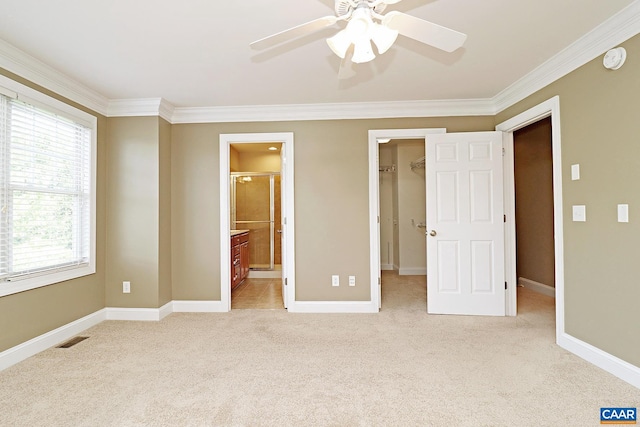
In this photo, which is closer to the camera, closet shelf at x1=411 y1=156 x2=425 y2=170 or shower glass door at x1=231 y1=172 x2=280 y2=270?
closet shelf at x1=411 y1=156 x2=425 y2=170

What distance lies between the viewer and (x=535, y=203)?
Result: 14.8 ft

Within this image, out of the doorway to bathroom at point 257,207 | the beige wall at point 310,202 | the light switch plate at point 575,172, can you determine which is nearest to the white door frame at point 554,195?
the light switch plate at point 575,172

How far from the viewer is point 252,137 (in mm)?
3686

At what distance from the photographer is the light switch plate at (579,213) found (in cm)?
237

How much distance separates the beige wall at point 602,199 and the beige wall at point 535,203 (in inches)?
78.6

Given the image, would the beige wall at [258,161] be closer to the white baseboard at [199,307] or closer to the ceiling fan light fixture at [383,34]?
the white baseboard at [199,307]

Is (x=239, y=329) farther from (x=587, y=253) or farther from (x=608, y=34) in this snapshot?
(x=608, y=34)

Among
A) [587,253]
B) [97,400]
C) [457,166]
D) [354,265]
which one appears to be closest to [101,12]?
[97,400]

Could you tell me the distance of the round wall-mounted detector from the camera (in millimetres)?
2041

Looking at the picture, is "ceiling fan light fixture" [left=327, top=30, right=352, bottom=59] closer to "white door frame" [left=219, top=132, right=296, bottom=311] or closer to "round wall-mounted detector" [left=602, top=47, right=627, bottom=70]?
"round wall-mounted detector" [left=602, top=47, right=627, bottom=70]

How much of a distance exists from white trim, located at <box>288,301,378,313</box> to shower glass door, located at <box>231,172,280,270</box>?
242 centimetres

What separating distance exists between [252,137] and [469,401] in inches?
128

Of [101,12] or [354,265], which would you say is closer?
[101,12]

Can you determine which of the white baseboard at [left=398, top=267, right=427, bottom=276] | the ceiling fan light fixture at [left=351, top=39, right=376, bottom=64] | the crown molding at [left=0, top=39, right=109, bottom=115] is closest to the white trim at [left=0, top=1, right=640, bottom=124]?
the crown molding at [left=0, top=39, right=109, bottom=115]
